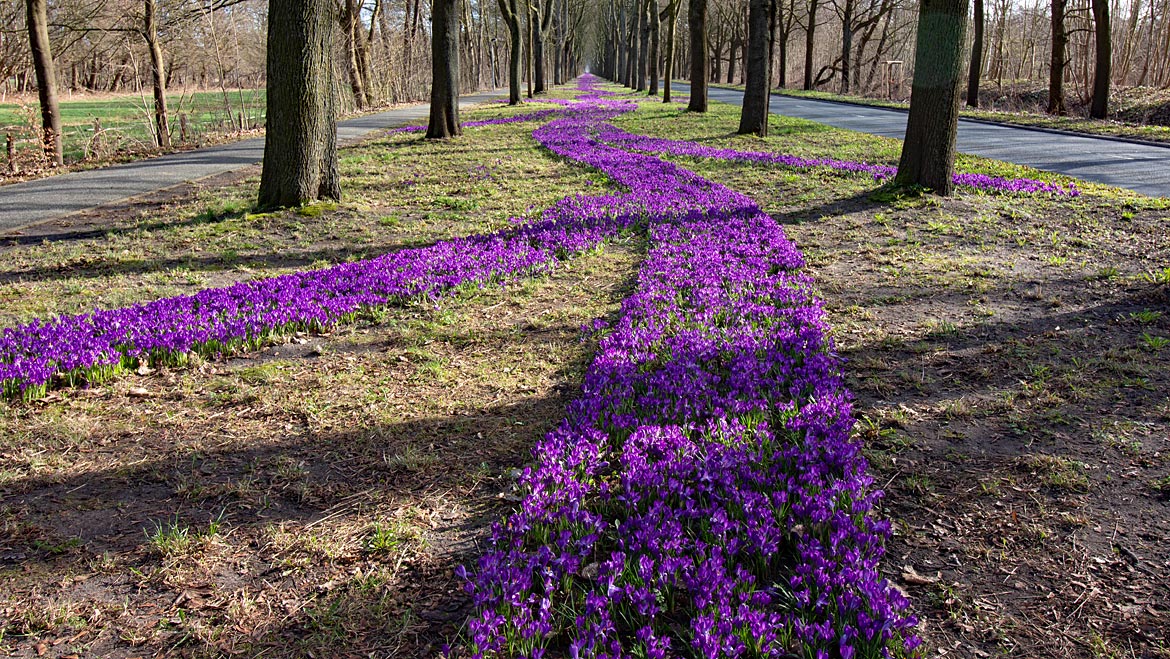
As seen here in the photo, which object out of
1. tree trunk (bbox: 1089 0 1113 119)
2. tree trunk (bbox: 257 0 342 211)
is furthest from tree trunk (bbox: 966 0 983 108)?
tree trunk (bbox: 257 0 342 211)

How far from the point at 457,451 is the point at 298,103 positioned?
308 inches

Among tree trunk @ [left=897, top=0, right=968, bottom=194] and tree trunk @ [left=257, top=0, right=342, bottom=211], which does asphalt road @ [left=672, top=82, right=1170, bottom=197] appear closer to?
tree trunk @ [left=897, top=0, right=968, bottom=194]

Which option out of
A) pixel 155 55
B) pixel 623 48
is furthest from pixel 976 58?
pixel 623 48

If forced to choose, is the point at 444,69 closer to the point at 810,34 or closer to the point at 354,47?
the point at 354,47

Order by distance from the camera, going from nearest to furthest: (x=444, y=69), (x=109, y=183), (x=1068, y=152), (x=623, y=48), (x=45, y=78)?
(x=109, y=183)
(x=45, y=78)
(x=1068, y=152)
(x=444, y=69)
(x=623, y=48)

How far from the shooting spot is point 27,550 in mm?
3088

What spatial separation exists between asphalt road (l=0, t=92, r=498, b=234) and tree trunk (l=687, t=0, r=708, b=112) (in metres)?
15.2

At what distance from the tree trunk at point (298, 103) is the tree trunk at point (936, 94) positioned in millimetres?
8686

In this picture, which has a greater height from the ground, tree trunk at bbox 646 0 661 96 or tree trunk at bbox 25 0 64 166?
tree trunk at bbox 646 0 661 96

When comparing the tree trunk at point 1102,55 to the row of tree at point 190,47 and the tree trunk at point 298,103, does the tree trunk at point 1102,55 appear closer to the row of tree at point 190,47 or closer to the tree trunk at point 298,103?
the row of tree at point 190,47

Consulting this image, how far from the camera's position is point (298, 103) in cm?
995

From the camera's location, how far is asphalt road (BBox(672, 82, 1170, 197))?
12.6 m

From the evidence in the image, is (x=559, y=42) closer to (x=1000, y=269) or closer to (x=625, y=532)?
(x=1000, y=269)

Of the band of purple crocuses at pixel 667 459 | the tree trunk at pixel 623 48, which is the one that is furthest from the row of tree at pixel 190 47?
the tree trunk at pixel 623 48
